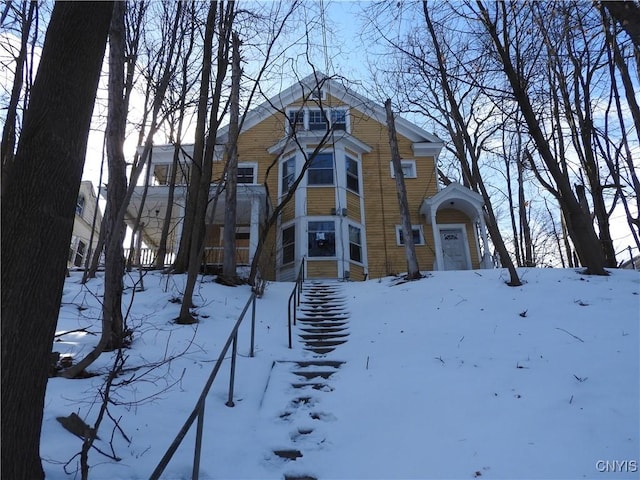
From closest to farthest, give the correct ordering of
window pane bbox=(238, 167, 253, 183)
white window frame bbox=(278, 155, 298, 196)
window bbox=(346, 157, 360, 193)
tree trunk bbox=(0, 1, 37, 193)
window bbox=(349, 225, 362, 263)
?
tree trunk bbox=(0, 1, 37, 193), window bbox=(349, 225, 362, 263), white window frame bbox=(278, 155, 298, 196), window bbox=(346, 157, 360, 193), window pane bbox=(238, 167, 253, 183)

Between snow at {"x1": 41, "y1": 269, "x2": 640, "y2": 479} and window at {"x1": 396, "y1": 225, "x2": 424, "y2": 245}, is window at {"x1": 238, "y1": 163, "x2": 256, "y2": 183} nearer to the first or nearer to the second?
window at {"x1": 396, "y1": 225, "x2": 424, "y2": 245}

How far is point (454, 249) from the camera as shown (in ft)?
51.6

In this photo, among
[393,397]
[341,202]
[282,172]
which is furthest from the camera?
[282,172]

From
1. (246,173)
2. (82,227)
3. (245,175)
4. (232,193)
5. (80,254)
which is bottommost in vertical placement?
(80,254)

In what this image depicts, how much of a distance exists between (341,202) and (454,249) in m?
4.87

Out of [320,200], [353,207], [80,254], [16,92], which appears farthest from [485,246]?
[80,254]

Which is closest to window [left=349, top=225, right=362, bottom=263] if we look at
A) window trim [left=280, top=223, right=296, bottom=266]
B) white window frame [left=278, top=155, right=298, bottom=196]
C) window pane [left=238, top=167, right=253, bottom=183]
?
window trim [left=280, top=223, right=296, bottom=266]

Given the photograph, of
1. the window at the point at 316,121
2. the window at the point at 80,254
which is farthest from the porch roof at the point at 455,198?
the window at the point at 80,254

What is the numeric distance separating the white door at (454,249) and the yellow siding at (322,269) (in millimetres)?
4526

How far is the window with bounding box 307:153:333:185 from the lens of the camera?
51.0 feet

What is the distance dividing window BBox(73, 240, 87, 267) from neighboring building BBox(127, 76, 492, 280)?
4.81m

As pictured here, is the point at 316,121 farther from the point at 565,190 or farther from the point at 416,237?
the point at 565,190

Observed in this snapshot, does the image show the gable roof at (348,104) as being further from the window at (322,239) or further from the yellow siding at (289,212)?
the window at (322,239)

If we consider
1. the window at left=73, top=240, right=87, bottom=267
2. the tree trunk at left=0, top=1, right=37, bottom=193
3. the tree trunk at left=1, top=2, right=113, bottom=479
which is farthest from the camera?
the window at left=73, top=240, right=87, bottom=267
